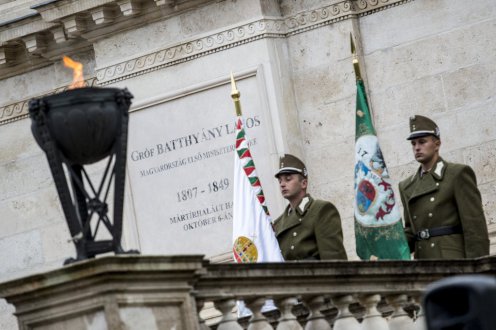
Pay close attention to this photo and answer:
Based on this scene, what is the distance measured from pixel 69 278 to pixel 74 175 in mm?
474

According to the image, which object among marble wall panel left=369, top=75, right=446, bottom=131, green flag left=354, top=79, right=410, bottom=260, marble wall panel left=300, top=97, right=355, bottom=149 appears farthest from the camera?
marble wall panel left=300, top=97, right=355, bottom=149

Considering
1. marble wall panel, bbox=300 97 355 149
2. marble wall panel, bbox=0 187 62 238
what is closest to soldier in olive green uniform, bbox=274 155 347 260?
marble wall panel, bbox=300 97 355 149

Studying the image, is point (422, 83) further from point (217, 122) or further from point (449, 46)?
point (217, 122)

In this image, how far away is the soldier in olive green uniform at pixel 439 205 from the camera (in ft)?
33.4

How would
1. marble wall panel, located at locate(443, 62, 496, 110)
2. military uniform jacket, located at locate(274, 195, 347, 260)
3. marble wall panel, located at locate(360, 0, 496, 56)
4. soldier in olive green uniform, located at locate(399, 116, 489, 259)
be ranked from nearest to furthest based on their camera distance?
1. soldier in olive green uniform, located at locate(399, 116, 489, 259)
2. military uniform jacket, located at locate(274, 195, 347, 260)
3. marble wall panel, located at locate(443, 62, 496, 110)
4. marble wall panel, located at locate(360, 0, 496, 56)

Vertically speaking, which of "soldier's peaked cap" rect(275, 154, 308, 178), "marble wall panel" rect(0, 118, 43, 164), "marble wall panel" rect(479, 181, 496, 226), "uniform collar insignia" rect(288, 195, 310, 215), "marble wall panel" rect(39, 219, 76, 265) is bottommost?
"uniform collar insignia" rect(288, 195, 310, 215)

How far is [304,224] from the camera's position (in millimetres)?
10719

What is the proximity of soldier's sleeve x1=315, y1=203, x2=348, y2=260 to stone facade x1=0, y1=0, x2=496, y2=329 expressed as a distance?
8.91 ft

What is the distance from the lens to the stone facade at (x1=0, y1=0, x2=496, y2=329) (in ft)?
44.2

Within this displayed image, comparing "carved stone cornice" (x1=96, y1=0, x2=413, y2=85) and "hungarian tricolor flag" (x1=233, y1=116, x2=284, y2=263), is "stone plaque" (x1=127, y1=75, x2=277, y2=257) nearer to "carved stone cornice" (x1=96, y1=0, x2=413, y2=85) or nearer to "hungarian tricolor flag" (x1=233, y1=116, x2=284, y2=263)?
"carved stone cornice" (x1=96, y1=0, x2=413, y2=85)

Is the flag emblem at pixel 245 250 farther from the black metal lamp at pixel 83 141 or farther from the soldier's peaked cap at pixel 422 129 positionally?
the black metal lamp at pixel 83 141

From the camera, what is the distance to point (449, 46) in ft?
44.4

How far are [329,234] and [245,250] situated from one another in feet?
3.92

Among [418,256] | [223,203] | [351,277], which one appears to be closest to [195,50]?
[223,203]
